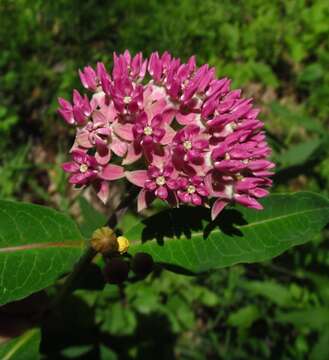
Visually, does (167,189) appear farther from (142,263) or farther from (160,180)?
(142,263)

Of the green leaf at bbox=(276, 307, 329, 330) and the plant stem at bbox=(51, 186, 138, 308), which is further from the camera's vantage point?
the green leaf at bbox=(276, 307, 329, 330)

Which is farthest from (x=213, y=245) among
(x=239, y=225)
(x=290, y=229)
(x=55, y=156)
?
(x=55, y=156)

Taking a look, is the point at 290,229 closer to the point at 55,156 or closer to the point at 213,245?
the point at 213,245

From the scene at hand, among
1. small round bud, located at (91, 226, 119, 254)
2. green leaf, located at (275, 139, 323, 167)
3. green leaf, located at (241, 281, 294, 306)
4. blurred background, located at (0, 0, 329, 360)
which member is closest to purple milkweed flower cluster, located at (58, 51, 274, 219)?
small round bud, located at (91, 226, 119, 254)

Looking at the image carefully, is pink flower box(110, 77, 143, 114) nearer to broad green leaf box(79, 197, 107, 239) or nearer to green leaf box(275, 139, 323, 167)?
broad green leaf box(79, 197, 107, 239)

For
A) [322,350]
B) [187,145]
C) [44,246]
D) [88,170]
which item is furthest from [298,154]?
[44,246]

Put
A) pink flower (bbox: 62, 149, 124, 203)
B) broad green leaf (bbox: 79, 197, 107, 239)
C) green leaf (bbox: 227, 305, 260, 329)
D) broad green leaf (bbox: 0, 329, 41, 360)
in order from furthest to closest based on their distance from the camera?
1. green leaf (bbox: 227, 305, 260, 329)
2. broad green leaf (bbox: 79, 197, 107, 239)
3. broad green leaf (bbox: 0, 329, 41, 360)
4. pink flower (bbox: 62, 149, 124, 203)
